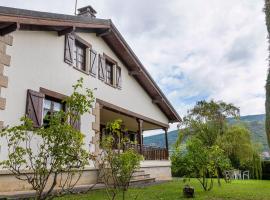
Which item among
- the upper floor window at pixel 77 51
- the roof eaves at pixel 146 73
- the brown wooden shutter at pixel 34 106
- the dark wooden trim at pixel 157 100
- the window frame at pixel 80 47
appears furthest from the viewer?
the dark wooden trim at pixel 157 100

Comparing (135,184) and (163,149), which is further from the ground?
(163,149)

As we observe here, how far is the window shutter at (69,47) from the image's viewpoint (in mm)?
11594

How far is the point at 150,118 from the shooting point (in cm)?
1822

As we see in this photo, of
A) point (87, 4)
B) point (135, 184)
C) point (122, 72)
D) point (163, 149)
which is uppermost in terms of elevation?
point (87, 4)

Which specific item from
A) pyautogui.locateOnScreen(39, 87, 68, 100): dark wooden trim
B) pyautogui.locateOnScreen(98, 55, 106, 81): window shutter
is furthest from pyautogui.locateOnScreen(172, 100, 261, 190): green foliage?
pyautogui.locateOnScreen(39, 87, 68, 100): dark wooden trim

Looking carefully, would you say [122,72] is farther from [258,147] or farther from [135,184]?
[258,147]

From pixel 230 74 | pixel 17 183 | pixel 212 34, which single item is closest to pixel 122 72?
pixel 212 34

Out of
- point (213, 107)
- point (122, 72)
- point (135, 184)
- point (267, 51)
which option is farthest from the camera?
point (213, 107)

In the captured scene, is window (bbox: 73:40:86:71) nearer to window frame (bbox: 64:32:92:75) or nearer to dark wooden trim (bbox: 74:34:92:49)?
window frame (bbox: 64:32:92:75)

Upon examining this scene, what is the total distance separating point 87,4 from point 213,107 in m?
14.3

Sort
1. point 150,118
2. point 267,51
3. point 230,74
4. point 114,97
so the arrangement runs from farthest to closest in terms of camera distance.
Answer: point 230,74
point 150,118
point 114,97
point 267,51

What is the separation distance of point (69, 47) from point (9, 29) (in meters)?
3.17

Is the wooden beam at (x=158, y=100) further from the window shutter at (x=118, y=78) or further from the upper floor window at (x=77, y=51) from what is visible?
the upper floor window at (x=77, y=51)

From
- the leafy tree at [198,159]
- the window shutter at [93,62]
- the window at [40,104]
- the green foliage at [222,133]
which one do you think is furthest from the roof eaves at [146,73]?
the leafy tree at [198,159]
